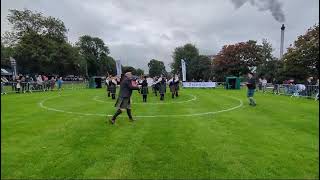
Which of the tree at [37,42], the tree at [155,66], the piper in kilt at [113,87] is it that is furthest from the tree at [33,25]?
the tree at [155,66]

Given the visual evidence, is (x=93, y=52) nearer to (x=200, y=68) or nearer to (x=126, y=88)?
(x=200, y=68)

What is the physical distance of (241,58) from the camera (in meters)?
87.3

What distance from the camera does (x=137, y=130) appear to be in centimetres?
1212

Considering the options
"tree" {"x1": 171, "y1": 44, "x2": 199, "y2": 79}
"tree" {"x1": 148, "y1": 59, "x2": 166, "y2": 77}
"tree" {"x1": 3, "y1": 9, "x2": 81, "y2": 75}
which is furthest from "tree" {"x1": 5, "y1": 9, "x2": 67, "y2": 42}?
"tree" {"x1": 148, "y1": 59, "x2": 166, "y2": 77}

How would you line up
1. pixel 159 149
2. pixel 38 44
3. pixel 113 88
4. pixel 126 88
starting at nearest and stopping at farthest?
pixel 159 149, pixel 126 88, pixel 113 88, pixel 38 44

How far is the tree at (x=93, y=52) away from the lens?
136 meters

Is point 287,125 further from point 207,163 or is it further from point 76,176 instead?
point 76,176

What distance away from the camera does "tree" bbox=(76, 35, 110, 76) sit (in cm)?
13590

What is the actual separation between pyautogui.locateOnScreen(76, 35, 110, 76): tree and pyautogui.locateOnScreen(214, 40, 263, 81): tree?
210 feet

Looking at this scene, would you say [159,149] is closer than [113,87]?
Yes

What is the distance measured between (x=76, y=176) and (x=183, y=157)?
2.68 metres

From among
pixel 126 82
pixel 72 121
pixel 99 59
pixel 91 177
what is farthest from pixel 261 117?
pixel 99 59

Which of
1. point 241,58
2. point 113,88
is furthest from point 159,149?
point 241,58

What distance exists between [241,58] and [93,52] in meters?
71.9
